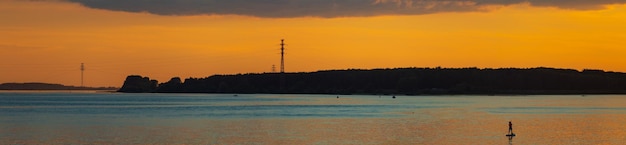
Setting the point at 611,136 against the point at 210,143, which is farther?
the point at 611,136

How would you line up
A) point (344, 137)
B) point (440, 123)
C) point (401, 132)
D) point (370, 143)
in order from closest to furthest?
1. point (370, 143)
2. point (344, 137)
3. point (401, 132)
4. point (440, 123)

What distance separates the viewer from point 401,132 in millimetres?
66875

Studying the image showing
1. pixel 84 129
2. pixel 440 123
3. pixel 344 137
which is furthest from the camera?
pixel 440 123

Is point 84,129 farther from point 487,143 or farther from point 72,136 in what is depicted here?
point 487,143

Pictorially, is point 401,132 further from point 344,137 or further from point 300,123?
point 300,123

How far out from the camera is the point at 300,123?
80.9 m

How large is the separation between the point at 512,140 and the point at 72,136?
2873cm

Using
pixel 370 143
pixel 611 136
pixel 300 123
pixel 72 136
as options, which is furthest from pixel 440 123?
pixel 72 136

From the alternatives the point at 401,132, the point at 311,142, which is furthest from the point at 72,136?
the point at 401,132

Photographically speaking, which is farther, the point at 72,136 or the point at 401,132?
the point at 401,132

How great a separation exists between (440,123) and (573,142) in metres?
23.6

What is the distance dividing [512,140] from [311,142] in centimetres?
1262

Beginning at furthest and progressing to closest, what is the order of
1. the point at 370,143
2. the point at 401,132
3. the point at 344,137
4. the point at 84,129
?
the point at 84,129
the point at 401,132
the point at 344,137
the point at 370,143

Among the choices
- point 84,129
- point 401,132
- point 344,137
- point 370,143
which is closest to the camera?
point 370,143
